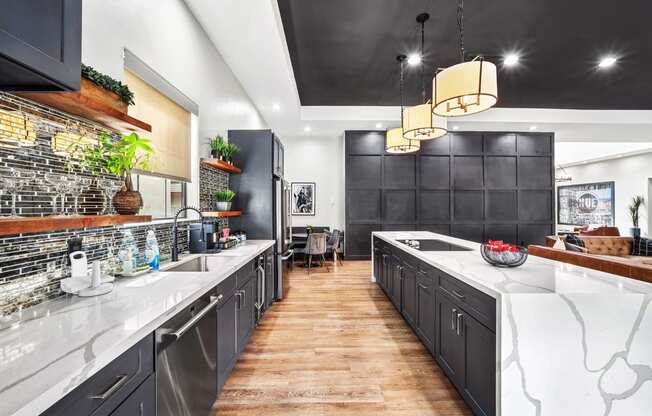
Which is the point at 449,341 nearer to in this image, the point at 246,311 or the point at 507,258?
the point at 507,258

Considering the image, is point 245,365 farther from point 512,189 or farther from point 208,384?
point 512,189

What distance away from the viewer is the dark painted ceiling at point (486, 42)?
10.3 ft

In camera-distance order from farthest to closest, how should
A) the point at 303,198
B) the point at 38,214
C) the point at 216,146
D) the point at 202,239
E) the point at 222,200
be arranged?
the point at 303,198 → the point at 222,200 → the point at 216,146 → the point at 202,239 → the point at 38,214

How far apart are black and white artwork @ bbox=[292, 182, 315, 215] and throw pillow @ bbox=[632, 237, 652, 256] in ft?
21.0

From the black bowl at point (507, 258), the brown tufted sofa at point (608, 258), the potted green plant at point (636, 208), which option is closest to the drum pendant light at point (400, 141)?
the brown tufted sofa at point (608, 258)

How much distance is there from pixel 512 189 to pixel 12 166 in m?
8.29

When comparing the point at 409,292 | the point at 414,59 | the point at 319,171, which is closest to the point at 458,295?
the point at 409,292

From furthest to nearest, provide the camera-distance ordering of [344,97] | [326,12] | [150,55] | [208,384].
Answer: [344,97]
[326,12]
[150,55]
[208,384]

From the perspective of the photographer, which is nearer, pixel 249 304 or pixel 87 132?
pixel 87 132

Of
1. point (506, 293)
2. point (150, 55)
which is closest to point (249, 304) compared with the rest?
point (506, 293)

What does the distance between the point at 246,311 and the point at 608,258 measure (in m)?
3.13

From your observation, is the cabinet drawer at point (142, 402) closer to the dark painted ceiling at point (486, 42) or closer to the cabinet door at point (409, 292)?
the cabinet door at point (409, 292)

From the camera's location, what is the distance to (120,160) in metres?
1.49

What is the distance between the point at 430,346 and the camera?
2367mm
